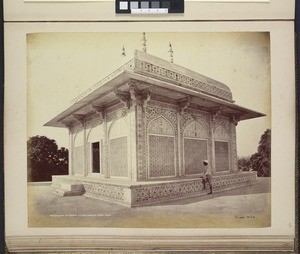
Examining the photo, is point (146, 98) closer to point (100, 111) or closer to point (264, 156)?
point (100, 111)

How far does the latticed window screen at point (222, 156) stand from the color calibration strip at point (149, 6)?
2.91 feet

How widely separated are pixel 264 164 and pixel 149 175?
710 mm

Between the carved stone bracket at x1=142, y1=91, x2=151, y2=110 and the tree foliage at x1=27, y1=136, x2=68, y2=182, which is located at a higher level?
the carved stone bracket at x1=142, y1=91, x2=151, y2=110

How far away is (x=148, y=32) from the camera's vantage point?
215cm

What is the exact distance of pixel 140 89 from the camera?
224 cm

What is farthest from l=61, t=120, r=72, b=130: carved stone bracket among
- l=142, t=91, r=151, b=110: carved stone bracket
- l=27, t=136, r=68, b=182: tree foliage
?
l=142, t=91, r=151, b=110: carved stone bracket

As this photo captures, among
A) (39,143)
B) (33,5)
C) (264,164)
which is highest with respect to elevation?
(33,5)

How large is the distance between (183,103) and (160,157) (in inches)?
15.7

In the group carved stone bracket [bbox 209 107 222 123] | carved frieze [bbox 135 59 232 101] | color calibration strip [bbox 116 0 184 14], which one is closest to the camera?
color calibration strip [bbox 116 0 184 14]

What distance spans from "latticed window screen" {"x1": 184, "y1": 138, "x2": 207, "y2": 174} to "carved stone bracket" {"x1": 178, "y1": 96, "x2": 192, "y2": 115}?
0.21m

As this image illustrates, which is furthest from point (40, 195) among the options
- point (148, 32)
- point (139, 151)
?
point (148, 32)

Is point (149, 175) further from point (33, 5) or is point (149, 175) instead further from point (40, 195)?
point (33, 5)

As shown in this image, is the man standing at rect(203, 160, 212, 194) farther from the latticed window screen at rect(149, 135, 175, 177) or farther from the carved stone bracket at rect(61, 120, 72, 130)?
the carved stone bracket at rect(61, 120, 72, 130)

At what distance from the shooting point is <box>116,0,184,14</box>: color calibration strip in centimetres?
210
